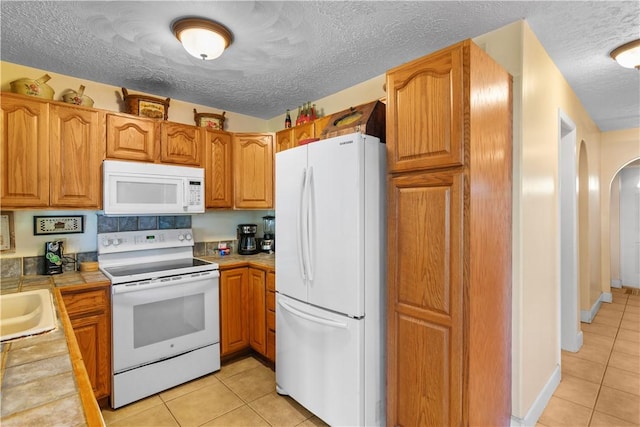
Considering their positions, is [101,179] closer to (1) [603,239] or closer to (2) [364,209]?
(2) [364,209]

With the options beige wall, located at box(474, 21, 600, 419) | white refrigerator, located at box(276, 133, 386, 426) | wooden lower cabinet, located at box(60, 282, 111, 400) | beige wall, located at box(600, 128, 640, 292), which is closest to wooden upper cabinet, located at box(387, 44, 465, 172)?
white refrigerator, located at box(276, 133, 386, 426)

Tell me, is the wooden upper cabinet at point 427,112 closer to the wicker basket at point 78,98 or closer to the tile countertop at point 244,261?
the tile countertop at point 244,261

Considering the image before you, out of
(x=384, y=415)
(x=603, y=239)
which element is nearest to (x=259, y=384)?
(x=384, y=415)

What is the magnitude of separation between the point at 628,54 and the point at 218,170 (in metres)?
3.33

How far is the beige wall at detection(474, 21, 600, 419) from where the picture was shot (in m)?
1.90

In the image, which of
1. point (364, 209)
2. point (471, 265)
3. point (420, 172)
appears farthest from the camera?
point (364, 209)

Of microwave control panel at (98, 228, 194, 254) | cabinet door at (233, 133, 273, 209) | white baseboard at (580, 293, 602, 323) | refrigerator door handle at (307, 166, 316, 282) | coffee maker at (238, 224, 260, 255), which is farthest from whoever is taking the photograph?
white baseboard at (580, 293, 602, 323)

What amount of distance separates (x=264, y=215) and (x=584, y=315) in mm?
4119

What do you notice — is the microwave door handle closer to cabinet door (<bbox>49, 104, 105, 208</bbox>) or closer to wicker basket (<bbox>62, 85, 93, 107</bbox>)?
cabinet door (<bbox>49, 104, 105, 208</bbox>)

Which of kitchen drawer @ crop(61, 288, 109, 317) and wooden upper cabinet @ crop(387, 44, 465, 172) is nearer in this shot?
wooden upper cabinet @ crop(387, 44, 465, 172)

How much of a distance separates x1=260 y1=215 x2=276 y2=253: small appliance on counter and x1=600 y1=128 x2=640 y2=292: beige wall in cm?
468

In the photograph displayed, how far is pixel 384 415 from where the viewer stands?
1.96m

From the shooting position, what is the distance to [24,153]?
7.30 ft

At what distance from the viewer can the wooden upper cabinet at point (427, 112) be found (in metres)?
1.56
